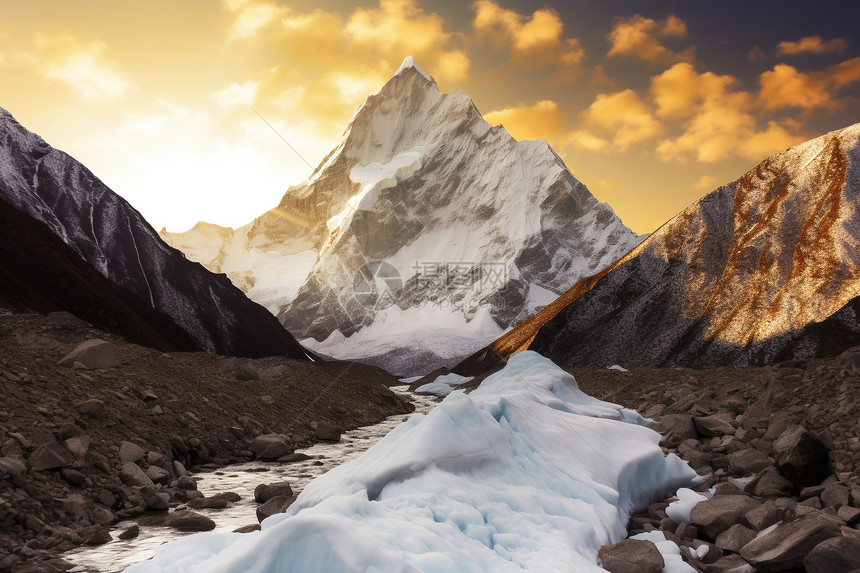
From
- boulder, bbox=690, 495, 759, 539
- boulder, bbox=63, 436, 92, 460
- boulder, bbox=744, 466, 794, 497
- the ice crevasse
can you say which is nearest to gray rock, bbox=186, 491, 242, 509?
boulder, bbox=63, 436, 92, 460

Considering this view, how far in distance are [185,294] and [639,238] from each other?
152 metres

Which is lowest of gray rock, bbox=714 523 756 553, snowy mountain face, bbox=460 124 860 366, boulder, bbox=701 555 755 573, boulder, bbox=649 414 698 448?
boulder, bbox=701 555 755 573

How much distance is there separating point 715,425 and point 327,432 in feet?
41.9

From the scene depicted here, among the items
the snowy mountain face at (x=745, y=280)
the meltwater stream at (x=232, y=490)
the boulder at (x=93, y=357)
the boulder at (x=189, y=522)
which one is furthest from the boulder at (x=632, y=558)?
the snowy mountain face at (x=745, y=280)

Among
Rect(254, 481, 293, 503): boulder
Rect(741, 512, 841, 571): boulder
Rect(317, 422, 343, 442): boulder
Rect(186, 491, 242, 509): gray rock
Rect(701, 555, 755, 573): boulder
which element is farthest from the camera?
Rect(317, 422, 343, 442): boulder

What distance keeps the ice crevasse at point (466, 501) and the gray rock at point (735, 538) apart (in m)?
1.40

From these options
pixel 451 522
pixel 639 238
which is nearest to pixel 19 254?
pixel 451 522

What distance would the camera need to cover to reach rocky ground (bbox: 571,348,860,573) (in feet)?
21.0

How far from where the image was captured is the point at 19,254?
3212 centimetres

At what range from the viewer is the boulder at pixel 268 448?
15.7 m

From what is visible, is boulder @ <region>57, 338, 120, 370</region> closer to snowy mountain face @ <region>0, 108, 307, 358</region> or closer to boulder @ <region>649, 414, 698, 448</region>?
boulder @ <region>649, 414, 698, 448</region>

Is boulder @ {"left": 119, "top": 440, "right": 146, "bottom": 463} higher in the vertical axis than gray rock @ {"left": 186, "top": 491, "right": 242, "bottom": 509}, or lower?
higher

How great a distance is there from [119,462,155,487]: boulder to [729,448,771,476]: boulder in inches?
450

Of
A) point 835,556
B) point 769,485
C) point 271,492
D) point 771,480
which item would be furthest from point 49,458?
point 771,480
